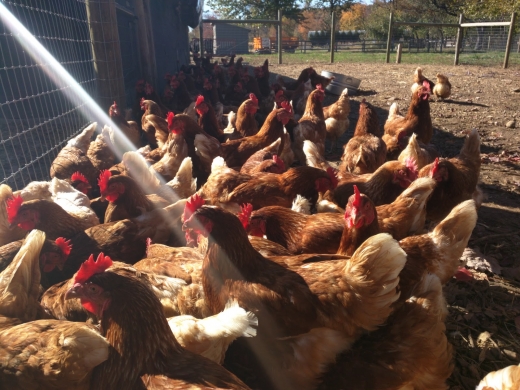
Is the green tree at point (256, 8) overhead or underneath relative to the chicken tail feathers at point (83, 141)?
overhead

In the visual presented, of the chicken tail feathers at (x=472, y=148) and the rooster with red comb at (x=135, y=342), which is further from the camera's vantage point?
the chicken tail feathers at (x=472, y=148)

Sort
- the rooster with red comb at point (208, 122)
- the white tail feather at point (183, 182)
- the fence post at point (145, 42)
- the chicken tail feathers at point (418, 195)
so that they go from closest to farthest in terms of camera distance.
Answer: the chicken tail feathers at point (418, 195) < the white tail feather at point (183, 182) < the rooster with red comb at point (208, 122) < the fence post at point (145, 42)

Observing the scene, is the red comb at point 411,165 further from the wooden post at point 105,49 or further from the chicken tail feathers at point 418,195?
the wooden post at point 105,49

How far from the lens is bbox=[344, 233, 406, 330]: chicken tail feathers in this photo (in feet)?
5.59

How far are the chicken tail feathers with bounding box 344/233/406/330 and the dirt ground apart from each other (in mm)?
679

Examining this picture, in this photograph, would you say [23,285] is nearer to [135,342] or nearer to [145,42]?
[135,342]

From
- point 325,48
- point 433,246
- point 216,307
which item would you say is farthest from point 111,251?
point 325,48

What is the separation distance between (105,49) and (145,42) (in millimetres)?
2365

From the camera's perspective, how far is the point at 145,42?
6316 mm

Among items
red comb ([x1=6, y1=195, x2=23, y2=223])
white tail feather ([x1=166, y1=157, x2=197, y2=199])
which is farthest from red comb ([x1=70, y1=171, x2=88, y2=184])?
red comb ([x1=6, y1=195, x2=23, y2=223])

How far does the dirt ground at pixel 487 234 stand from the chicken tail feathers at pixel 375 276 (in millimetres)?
679

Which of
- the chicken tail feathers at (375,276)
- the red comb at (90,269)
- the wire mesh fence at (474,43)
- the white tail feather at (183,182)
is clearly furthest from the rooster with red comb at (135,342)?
the wire mesh fence at (474,43)

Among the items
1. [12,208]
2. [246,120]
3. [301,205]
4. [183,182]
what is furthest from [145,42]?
[301,205]

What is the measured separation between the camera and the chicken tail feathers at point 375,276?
5.59 ft
